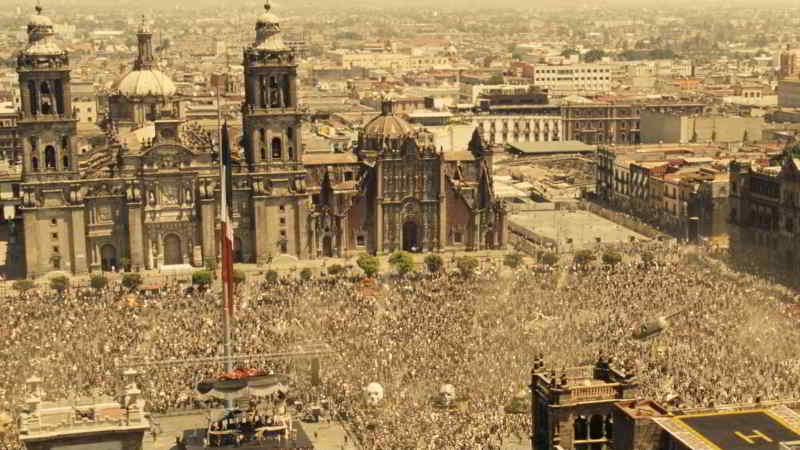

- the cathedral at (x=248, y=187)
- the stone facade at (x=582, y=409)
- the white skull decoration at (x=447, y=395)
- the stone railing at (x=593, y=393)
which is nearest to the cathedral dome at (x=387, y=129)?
the cathedral at (x=248, y=187)

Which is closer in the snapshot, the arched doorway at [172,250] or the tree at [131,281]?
the tree at [131,281]

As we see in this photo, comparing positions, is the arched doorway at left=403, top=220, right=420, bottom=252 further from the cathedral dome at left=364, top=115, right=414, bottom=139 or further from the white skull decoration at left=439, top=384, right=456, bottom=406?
the white skull decoration at left=439, top=384, right=456, bottom=406

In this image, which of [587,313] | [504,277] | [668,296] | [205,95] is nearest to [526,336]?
[587,313]

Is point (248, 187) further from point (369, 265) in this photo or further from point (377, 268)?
point (377, 268)

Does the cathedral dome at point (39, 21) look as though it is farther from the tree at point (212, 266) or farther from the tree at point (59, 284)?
the tree at point (212, 266)

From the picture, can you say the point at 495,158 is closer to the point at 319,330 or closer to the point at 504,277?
the point at 504,277
